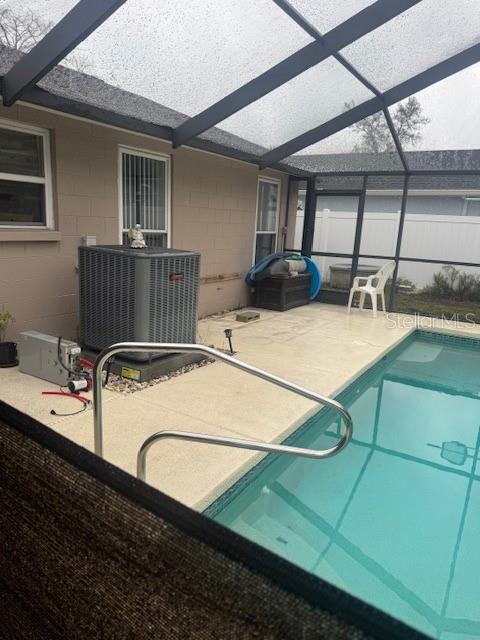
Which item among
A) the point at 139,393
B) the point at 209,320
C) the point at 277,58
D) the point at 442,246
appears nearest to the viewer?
the point at 139,393

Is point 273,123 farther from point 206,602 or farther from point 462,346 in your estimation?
point 206,602

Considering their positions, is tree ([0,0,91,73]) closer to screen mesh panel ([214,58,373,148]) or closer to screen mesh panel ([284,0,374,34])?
screen mesh panel ([284,0,374,34])

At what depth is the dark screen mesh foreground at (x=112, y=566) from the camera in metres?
0.63

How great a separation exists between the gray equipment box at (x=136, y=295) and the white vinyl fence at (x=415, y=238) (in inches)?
185

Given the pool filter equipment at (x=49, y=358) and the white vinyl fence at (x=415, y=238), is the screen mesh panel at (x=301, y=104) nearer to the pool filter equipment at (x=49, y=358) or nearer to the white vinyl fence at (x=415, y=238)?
the white vinyl fence at (x=415, y=238)

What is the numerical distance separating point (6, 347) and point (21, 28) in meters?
2.46

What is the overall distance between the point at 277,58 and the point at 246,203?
10.8 ft

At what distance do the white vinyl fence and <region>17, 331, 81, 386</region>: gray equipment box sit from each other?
19.2 feet

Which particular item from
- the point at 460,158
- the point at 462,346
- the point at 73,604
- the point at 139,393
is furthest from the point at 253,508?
the point at 460,158

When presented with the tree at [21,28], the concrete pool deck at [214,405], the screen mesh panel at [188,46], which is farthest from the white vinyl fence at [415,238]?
the tree at [21,28]

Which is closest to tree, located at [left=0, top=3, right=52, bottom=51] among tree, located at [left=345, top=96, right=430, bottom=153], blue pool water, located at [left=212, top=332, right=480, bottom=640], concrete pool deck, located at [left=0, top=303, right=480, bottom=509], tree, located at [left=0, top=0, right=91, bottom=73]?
tree, located at [left=0, top=0, right=91, bottom=73]

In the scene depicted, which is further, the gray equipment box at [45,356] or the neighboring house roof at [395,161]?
the neighboring house roof at [395,161]

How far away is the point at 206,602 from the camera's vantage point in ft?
2.25

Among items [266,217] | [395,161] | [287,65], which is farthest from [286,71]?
[266,217]
